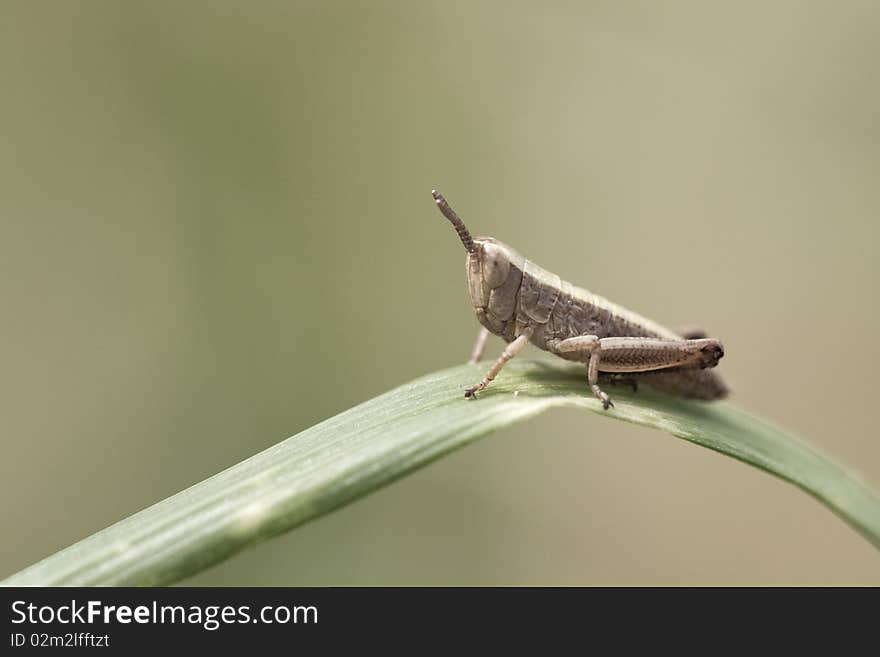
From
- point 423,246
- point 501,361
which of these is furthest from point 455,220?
point 423,246

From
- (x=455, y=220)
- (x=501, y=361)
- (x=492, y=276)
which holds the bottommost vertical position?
(x=501, y=361)

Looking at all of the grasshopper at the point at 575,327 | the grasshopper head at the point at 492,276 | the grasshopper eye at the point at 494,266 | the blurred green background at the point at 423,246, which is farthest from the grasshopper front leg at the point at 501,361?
the blurred green background at the point at 423,246

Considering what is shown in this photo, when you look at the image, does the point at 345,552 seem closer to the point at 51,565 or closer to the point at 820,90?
the point at 51,565

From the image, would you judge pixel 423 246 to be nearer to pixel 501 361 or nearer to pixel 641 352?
pixel 641 352

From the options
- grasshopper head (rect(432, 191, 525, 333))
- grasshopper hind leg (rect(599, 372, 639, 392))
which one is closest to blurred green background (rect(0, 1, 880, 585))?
grasshopper head (rect(432, 191, 525, 333))

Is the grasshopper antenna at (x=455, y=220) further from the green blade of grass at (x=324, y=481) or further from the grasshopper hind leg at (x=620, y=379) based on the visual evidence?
the grasshopper hind leg at (x=620, y=379)
